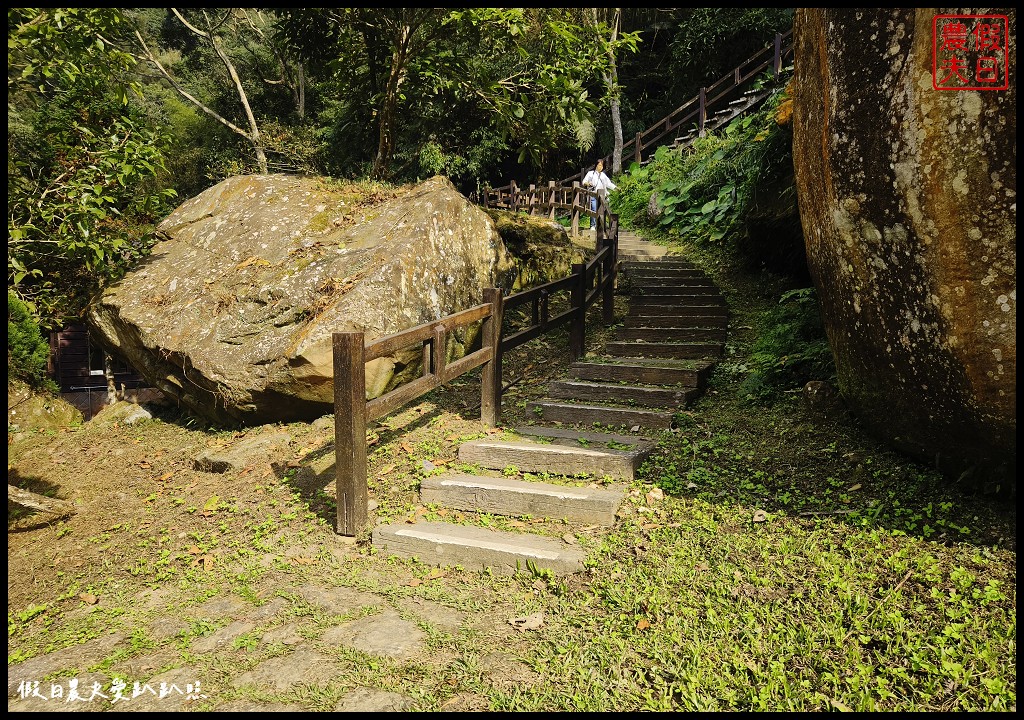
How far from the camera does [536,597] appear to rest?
13.1 feet

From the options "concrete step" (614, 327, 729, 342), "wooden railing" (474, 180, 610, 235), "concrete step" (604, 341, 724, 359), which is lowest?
"concrete step" (604, 341, 724, 359)

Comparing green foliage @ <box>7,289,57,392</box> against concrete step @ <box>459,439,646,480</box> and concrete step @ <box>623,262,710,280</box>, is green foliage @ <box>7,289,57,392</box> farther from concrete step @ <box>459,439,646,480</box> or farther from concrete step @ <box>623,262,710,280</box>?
concrete step @ <box>623,262,710,280</box>

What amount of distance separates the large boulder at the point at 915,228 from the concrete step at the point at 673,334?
13.1 ft

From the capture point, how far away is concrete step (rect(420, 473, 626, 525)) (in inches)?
189

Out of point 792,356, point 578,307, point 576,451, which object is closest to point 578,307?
point 578,307

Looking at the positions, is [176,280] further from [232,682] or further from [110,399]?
[232,682]

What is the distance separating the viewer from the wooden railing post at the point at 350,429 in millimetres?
4605

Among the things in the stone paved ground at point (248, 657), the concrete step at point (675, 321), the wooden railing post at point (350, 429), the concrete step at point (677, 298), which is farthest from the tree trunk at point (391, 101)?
the stone paved ground at point (248, 657)

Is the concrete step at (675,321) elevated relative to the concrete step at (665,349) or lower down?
elevated

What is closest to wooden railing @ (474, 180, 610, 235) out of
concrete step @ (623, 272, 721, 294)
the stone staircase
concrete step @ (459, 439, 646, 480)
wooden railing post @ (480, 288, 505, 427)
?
concrete step @ (623, 272, 721, 294)

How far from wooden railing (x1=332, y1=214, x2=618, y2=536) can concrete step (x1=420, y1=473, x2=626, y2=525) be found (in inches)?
27.7

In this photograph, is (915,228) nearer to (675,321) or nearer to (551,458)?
(551,458)

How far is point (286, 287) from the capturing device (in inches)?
293

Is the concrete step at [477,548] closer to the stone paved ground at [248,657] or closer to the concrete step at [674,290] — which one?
the stone paved ground at [248,657]
